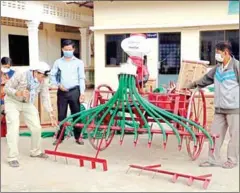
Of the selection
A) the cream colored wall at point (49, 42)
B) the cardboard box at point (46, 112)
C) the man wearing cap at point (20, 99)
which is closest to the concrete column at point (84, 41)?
the cream colored wall at point (49, 42)

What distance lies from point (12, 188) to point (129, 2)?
11088mm

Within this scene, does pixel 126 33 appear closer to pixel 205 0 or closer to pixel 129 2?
pixel 129 2

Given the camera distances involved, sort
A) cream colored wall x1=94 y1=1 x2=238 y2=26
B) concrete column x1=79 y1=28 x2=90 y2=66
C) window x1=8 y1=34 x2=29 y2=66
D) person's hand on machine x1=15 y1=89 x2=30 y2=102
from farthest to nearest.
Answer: concrete column x1=79 y1=28 x2=90 y2=66 → window x1=8 y1=34 x2=29 y2=66 → cream colored wall x1=94 y1=1 x2=238 y2=26 → person's hand on machine x1=15 y1=89 x2=30 y2=102

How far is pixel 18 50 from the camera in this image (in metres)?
16.0

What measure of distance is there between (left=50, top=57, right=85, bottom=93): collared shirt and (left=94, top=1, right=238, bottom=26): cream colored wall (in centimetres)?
822

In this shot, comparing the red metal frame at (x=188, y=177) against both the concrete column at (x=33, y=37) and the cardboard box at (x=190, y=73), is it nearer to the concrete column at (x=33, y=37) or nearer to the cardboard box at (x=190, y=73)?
the cardboard box at (x=190, y=73)

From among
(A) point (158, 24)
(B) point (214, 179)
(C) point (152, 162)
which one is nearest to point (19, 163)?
(C) point (152, 162)

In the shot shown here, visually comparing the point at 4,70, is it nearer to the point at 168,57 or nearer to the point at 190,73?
the point at 190,73

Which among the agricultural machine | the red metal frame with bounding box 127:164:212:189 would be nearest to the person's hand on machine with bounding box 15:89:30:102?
the agricultural machine

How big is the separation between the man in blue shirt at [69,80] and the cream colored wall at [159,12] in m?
8.23

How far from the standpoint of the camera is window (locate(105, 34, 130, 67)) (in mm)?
14891

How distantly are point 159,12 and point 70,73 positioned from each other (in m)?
8.58

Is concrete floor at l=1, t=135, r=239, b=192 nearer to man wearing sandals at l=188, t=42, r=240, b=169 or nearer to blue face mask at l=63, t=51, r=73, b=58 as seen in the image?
man wearing sandals at l=188, t=42, r=240, b=169

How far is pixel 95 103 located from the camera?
577cm
